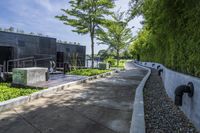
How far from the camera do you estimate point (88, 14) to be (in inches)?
675

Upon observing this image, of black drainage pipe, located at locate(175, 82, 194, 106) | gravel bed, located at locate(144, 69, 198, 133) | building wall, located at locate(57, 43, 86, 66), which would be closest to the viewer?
gravel bed, located at locate(144, 69, 198, 133)

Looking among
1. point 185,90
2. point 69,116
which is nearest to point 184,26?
point 185,90

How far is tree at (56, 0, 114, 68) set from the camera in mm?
16953

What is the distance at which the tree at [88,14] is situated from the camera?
16953 mm

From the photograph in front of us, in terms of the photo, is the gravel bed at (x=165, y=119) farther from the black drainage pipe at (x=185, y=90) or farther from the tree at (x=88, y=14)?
the tree at (x=88, y=14)

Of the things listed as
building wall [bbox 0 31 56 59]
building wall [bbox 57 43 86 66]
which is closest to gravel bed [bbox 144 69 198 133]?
building wall [bbox 0 31 56 59]

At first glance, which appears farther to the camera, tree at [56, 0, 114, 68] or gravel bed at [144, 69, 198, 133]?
tree at [56, 0, 114, 68]

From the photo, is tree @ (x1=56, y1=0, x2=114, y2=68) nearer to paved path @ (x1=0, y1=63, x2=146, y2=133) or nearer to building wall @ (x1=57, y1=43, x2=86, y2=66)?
building wall @ (x1=57, y1=43, x2=86, y2=66)

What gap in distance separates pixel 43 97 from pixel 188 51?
14.8 ft

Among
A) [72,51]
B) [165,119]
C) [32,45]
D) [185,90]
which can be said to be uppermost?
[32,45]

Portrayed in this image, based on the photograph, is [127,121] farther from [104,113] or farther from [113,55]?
[113,55]

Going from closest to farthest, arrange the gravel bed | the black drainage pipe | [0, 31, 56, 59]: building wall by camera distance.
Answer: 1. the gravel bed
2. the black drainage pipe
3. [0, 31, 56, 59]: building wall

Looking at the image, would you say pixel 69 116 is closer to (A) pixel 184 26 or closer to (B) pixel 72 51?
(A) pixel 184 26

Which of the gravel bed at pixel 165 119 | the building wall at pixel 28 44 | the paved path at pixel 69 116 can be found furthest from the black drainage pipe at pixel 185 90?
the building wall at pixel 28 44
